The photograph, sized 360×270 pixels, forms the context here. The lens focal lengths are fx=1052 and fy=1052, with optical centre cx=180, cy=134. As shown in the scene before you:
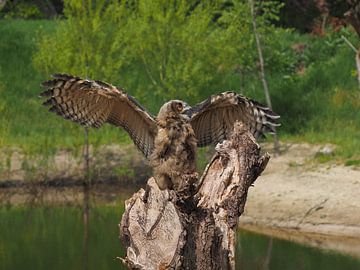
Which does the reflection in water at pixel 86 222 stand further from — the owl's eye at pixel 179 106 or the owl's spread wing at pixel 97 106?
the owl's eye at pixel 179 106

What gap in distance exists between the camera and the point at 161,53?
2898cm

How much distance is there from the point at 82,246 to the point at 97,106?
11.3 m

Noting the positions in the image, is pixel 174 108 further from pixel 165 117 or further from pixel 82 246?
pixel 82 246

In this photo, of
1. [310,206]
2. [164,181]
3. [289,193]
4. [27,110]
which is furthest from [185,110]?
[27,110]

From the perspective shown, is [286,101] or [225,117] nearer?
[225,117]

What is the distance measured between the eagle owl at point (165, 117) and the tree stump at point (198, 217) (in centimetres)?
40

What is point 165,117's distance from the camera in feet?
33.1

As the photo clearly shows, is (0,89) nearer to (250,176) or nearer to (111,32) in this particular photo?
(111,32)

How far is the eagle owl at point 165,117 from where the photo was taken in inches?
393

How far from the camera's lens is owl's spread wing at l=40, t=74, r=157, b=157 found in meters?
10.3

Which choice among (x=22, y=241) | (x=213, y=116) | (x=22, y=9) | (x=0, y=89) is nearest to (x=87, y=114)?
(x=213, y=116)

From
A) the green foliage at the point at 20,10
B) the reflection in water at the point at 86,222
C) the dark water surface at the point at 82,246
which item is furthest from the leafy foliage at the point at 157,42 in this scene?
the green foliage at the point at 20,10

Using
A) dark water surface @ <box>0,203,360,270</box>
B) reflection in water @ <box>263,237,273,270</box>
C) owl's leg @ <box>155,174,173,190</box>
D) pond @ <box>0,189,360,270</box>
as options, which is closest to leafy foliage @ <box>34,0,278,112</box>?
pond @ <box>0,189,360,270</box>

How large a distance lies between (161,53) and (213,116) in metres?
18.8
